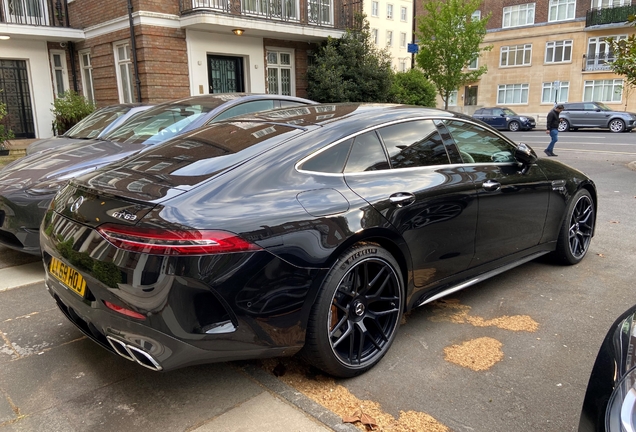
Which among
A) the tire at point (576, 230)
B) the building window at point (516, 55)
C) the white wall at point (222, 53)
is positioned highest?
the building window at point (516, 55)

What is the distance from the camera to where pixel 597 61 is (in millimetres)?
35406

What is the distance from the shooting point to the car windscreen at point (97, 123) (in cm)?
681

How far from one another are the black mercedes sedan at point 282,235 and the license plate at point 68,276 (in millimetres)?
11

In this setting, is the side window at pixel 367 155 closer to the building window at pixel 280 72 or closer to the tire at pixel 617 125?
the building window at pixel 280 72

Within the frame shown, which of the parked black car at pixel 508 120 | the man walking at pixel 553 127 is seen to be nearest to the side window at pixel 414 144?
the man walking at pixel 553 127

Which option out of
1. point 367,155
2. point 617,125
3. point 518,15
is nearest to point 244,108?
point 367,155

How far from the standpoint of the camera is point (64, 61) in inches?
619

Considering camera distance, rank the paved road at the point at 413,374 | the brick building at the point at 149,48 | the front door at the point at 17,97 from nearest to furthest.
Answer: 1. the paved road at the point at 413,374
2. the brick building at the point at 149,48
3. the front door at the point at 17,97

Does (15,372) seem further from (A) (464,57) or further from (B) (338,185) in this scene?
(A) (464,57)

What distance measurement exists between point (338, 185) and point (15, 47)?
15234mm

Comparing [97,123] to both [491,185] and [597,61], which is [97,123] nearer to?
[491,185]

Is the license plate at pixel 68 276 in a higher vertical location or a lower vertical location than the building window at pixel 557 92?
lower

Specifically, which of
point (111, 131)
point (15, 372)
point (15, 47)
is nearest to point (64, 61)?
point (15, 47)

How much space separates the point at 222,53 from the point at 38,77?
5.64m
